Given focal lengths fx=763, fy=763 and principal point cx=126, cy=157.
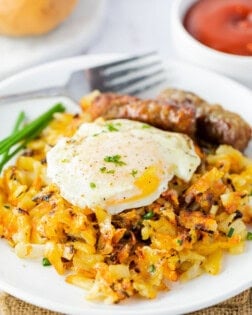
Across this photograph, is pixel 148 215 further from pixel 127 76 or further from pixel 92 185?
pixel 127 76

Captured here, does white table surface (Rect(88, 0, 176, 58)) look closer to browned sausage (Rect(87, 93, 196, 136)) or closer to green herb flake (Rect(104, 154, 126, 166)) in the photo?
browned sausage (Rect(87, 93, 196, 136))

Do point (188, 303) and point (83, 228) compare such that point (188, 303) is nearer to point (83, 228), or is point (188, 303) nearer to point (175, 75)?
point (83, 228)

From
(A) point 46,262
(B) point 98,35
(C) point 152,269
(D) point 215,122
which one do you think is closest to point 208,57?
(D) point 215,122

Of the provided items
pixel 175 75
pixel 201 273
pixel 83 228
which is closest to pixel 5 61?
pixel 175 75

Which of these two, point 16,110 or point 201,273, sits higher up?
point 16,110

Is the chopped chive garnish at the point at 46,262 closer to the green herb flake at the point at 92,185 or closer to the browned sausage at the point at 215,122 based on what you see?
the green herb flake at the point at 92,185

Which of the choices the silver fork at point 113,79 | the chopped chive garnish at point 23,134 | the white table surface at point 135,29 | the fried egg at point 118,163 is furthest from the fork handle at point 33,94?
the white table surface at point 135,29
